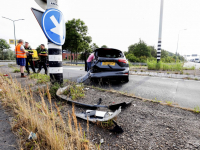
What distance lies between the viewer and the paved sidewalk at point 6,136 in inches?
51.1

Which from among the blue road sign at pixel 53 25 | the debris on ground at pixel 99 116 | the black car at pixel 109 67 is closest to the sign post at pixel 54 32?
the blue road sign at pixel 53 25

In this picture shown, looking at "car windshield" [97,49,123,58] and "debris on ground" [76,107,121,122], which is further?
"car windshield" [97,49,123,58]

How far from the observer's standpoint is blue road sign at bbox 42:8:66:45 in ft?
9.32

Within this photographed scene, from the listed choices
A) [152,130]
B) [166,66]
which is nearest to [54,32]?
[152,130]

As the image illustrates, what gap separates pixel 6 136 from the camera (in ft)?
4.83

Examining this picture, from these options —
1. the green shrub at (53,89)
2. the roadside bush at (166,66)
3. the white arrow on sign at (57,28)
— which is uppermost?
the white arrow on sign at (57,28)

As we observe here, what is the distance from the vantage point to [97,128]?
5.61 feet

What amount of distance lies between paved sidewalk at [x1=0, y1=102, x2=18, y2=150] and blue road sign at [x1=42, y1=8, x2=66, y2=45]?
195cm

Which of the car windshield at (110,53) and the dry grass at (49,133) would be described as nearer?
the dry grass at (49,133)

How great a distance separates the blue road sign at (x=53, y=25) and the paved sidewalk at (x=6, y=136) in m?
1.95

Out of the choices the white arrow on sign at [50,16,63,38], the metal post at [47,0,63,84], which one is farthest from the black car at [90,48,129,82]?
the white arrow on sign at [50,16,63,38]

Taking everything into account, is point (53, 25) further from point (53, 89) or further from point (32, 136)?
point (32, 136)

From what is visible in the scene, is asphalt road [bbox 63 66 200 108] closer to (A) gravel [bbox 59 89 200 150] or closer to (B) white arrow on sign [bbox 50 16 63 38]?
(A) gravel [bbox 59 89 200 150]

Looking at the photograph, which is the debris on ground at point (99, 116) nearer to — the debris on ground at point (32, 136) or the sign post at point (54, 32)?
the debris on ground at point (32, 136)
